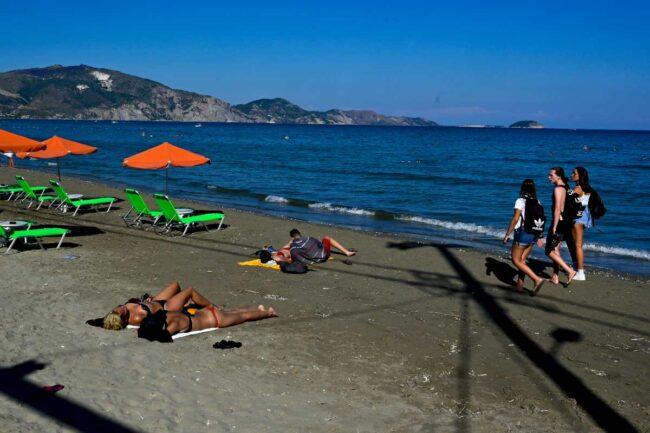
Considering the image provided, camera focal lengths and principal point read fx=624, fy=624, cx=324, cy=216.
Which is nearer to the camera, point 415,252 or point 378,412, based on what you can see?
point 378,412

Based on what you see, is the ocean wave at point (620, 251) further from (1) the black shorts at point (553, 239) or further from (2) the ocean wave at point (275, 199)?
(2) the ocean wave at point (275, 199)

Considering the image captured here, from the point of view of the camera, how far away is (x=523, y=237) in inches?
356

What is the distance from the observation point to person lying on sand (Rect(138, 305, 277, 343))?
6461mm

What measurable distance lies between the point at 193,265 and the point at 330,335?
163 inches

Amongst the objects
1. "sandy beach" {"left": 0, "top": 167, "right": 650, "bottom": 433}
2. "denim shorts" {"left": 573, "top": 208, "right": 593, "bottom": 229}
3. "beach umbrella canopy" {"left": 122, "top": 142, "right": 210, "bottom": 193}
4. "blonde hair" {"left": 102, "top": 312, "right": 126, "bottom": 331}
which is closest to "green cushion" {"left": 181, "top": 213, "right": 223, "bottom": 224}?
"beach umbrella canopy" {"left": 122, "top": 142, "right": 210, "bottom": 193}

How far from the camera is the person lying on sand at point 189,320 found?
21.2 ft

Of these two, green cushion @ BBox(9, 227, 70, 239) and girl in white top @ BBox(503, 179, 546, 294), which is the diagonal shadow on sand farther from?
green cushion @ BBox(9, 227, 70, 239)

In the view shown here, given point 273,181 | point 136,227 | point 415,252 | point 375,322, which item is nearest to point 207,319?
point 375,322

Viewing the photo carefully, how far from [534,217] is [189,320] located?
16.2 ft

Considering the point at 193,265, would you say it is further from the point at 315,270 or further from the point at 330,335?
the point at 330,335

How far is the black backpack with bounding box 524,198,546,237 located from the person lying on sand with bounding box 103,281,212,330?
460cm

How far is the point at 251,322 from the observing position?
730cm

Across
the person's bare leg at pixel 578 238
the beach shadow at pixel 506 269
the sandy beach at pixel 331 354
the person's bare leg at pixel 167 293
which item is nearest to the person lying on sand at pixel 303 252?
the sandy beach at pixel 331 354

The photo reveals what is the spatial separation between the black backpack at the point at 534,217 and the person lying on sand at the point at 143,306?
15.1ft
